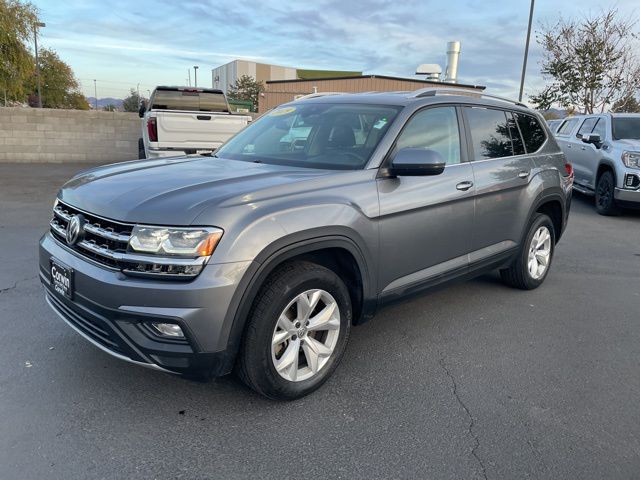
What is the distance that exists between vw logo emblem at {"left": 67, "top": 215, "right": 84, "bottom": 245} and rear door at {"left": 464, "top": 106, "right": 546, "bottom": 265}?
2.86m

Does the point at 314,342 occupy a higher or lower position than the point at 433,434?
higher

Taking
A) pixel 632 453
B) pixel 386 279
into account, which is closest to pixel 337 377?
pixel 386 279

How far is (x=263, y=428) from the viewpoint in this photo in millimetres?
2844

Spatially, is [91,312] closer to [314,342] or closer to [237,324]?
[237,324]

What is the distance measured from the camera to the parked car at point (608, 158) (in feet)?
29.3

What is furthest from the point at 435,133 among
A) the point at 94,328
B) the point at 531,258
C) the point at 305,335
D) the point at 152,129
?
the point at 152,129

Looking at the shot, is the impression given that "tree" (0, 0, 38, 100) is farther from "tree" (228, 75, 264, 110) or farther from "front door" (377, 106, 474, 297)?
"tree" (228, 75, 264, 110)

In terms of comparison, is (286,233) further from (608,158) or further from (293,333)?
(608,158)

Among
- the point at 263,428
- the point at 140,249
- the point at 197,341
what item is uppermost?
the point at 140,249

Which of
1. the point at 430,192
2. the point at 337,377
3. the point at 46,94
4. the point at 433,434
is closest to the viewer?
the point at 433,434

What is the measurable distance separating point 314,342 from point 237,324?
637 mm

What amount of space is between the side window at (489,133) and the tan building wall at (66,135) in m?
13.8

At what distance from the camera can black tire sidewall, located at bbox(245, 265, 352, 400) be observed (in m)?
2.79

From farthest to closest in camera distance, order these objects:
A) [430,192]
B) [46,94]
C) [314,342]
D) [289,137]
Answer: [46,94], [289,137], [430,192], [314,342]
